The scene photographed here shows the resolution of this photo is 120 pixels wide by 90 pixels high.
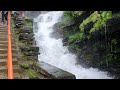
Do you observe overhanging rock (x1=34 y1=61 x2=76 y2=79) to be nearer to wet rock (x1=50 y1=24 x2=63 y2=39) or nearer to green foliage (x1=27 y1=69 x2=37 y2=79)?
green foliage (x1=27 y1=69 x2=37 y2=79)

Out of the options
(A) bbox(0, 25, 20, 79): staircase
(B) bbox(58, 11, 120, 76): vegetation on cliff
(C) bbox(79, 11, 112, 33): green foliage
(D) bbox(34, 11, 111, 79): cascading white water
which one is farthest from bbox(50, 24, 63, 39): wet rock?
(A) bbox(0, 25, 20, 79): staircase

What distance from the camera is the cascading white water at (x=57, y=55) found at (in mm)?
12871

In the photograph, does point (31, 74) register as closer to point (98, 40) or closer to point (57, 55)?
point (98, 40)

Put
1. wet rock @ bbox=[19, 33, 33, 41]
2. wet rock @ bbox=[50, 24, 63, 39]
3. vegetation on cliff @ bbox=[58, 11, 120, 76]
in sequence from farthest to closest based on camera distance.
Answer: wet rock @ bbox=[50, 24, 63, 39], vegetation on cliff @ bbox=[58, 11, 120, 76], wet rock @ bbox=[19, 33, 33, 41]

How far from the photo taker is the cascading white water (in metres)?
12.9

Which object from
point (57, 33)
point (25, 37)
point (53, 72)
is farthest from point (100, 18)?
point (53, 72)

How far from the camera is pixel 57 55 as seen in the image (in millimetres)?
15727

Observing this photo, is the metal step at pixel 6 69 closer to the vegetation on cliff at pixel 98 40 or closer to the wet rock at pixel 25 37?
the wet rock at pixel 25 37

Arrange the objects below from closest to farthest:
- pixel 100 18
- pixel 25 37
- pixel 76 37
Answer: pixel 25 37 < pixel 100 18 < pixel 76 37

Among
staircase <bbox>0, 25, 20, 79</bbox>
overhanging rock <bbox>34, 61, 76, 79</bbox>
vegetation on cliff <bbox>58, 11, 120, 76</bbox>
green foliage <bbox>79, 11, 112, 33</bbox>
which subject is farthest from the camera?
vegetation on cliff <bbox>58, 11, 120, 76</bbox>

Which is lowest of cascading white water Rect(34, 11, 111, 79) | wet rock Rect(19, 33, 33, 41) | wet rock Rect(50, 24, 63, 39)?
cascading white water Rect(34, 11, 111, 79)

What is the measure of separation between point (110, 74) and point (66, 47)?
4.40m
